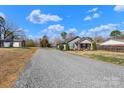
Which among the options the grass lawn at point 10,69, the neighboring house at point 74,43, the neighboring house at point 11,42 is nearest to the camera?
the grass lawn at point 10,69

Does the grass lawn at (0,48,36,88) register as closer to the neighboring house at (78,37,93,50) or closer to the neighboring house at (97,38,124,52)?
the neighboring house at (97,38,124,52)

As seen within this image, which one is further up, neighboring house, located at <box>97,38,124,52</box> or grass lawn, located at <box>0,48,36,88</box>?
neighboring house, located at <box>97,38,124,52</box>

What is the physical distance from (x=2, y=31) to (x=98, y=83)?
207 feet

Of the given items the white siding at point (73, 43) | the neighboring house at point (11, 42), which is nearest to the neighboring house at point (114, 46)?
the white siding at point (73, 43)

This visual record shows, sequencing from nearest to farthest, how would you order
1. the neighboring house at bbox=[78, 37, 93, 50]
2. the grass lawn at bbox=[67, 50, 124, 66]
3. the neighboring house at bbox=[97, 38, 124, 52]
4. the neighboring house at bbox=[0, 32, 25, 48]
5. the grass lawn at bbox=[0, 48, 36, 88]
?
1. the grass lawn at bbox=[0, 48, 36, 88]
2. the grass lawn at bbox=[67, 50, 124, 66]
3. the neighboring house at bbox=[97, 38, 124, 52]
4. the neighboring house at bbox=[78, 37, 93, 50]
5. the neighboring house at bbox=[0, 32, 25, 48]

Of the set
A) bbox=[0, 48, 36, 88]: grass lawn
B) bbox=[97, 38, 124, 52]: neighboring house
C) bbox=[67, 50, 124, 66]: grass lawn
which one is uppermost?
bbox=[97, 38, 124, 52]: neighboring house

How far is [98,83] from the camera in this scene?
768 cm

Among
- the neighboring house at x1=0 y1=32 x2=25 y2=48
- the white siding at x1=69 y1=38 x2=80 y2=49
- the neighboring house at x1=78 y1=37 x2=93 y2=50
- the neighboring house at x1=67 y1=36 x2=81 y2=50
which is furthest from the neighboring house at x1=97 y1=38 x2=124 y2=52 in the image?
the neighboring house at x1=0 y1=32 x2=25 y2=48

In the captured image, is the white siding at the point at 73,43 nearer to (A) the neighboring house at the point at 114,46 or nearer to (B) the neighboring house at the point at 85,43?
(B) the neighboring house at the point at 85,43

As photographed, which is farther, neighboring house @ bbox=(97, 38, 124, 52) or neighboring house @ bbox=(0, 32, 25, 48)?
neighboring house @ bbox=(0, 32, 25, 48)

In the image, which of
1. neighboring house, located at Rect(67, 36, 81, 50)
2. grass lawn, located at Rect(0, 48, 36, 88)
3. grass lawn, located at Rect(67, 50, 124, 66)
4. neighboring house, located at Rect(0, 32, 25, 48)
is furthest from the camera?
neighboring house, located at Rect(0, 32, 25, 48)

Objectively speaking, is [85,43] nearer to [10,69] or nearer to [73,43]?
[73,43]
